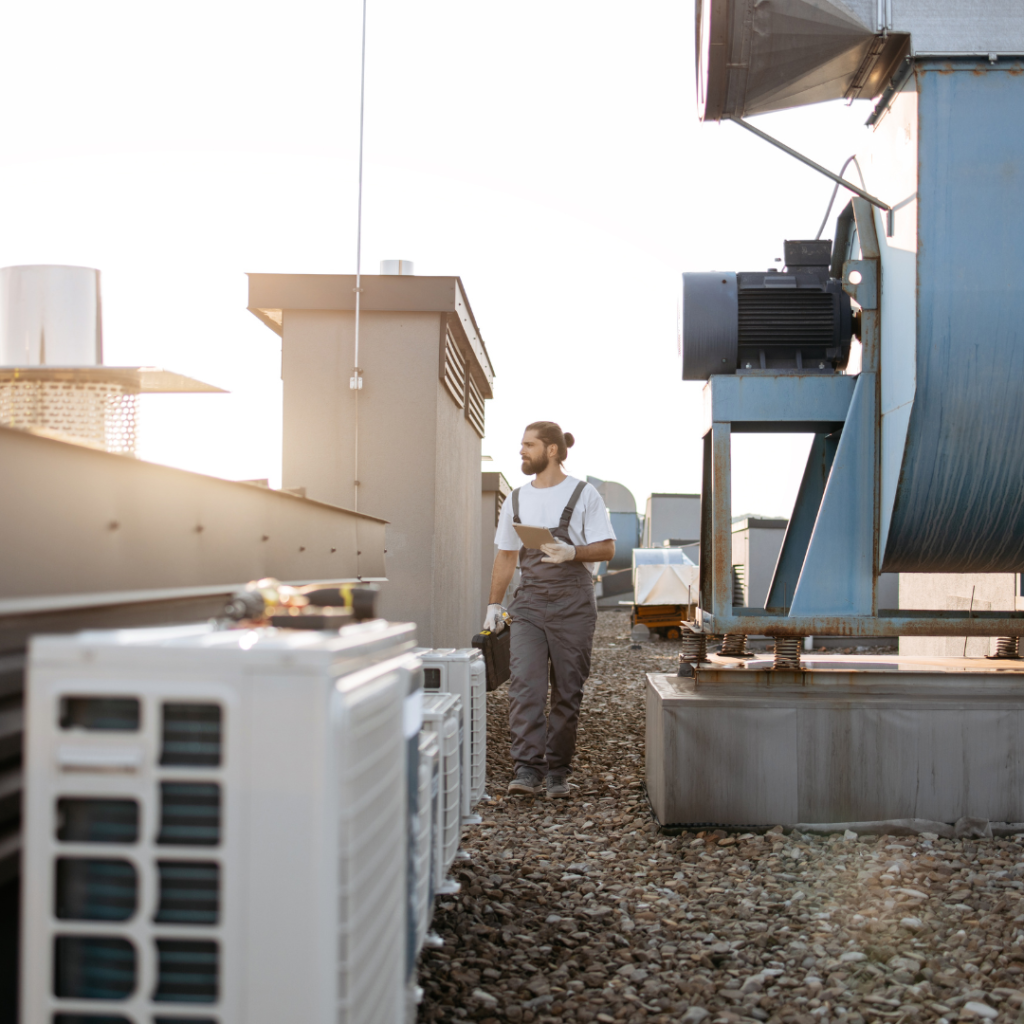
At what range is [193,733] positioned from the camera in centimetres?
142

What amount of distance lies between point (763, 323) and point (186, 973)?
4176 mm

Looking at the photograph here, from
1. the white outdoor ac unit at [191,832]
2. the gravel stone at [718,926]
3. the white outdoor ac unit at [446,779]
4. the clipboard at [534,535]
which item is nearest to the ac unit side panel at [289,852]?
the white outdoor ac unit at [191,832]

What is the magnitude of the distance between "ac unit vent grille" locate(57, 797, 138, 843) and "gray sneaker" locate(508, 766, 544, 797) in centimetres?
354

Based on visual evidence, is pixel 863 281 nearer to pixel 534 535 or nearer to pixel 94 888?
pixel 534 535

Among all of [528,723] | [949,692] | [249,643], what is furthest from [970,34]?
[249,643]

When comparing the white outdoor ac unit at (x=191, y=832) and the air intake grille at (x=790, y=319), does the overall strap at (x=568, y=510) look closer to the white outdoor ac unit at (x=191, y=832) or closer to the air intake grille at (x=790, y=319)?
the air intake grille at (x=790, y=319)

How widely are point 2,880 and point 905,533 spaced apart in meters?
3.98

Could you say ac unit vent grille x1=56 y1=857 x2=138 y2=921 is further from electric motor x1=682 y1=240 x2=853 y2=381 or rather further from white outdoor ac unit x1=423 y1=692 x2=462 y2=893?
electric motor x1=682 y1=240 x2=853 y2=381

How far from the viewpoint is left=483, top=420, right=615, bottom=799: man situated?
496 centimetres

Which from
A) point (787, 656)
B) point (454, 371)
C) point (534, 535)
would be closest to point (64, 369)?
point (534, 535)

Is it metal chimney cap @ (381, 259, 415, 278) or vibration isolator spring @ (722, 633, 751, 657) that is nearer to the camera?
vibration isolator spring @ (722, 633, 751, 657)

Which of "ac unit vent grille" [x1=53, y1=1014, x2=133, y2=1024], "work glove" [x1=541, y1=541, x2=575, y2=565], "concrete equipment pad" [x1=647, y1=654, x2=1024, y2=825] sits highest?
"work glove" [x1=541, y1=541, x2=575, y2=565]

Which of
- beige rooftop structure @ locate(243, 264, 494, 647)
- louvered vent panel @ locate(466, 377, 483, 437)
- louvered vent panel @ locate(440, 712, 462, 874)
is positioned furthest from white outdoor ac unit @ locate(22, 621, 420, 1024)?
louvered vent panel @ locate(466, 377, 483, 437)

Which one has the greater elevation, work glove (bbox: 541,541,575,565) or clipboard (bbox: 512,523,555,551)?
clipboard (bbox: 512,523,555,551)
